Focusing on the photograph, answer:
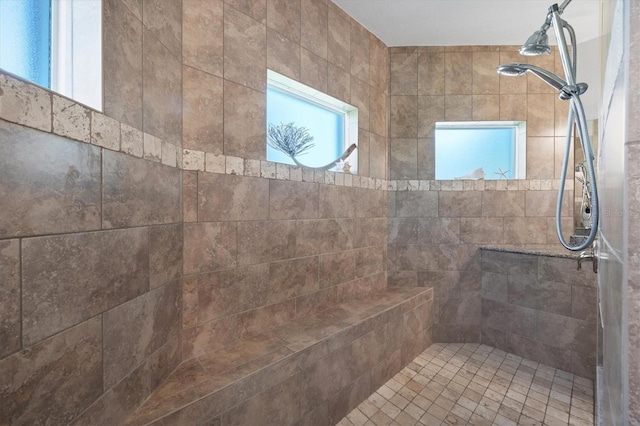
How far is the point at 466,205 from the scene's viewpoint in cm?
259

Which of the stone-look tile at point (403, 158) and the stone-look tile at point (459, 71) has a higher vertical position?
the stone-look tile at point (459, 71)

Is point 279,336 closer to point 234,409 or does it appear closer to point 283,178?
point 234,409

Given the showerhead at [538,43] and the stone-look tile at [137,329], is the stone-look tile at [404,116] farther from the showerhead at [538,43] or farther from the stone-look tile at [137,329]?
the stone-look tile at [137,329]

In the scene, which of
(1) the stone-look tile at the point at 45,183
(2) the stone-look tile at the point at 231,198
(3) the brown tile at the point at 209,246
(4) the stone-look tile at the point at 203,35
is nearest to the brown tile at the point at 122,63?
(1) the stone-look tile at the point at 45,183

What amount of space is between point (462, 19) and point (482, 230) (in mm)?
1826

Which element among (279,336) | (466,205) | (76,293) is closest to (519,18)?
(466,205)

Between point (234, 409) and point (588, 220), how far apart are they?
3227 mm

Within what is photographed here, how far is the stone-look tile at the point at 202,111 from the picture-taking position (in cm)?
141

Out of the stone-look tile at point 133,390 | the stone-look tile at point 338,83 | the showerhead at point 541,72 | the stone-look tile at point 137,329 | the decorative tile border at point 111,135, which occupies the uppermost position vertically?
the stone-look tile at point 338,83

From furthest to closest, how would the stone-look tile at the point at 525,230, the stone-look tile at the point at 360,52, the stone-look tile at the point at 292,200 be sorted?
the stone-look tile at the point at 525,230 < the stone-look tile at the point at 360,52 < the stone-look tile at the point at 292,200

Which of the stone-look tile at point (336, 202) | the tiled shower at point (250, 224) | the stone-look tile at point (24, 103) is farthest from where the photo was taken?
the stone-look tile at point (336, 202)

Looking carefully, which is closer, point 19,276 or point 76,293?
point 19,276

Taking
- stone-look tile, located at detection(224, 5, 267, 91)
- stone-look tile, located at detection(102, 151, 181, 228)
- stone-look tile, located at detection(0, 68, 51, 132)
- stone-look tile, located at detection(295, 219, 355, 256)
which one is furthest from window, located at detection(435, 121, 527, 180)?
stone-look tile, located at detection(0, 68, 51, 132)

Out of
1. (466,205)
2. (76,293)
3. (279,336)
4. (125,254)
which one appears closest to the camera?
(76,293)
